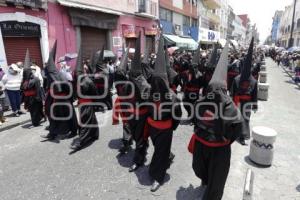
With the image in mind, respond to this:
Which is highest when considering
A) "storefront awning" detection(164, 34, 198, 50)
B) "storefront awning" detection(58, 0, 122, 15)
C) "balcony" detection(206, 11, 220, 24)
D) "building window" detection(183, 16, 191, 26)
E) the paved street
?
Result: "balcony" detection(206, 11, 220, 24)

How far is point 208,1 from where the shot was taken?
4284cm

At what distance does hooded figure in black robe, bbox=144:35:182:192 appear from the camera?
4.45m

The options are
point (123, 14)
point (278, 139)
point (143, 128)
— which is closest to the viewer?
point (143, 128)

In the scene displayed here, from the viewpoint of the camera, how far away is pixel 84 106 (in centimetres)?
644

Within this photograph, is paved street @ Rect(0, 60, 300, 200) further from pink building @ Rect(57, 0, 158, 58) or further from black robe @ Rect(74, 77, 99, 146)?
pink building @ Rect(57, 0, 158, 58)

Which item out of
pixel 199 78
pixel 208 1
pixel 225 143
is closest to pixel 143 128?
pixel 225 143

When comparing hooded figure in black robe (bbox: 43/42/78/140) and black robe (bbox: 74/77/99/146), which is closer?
black robe (bbox: 74/77/99/146)

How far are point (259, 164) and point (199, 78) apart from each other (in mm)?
3438

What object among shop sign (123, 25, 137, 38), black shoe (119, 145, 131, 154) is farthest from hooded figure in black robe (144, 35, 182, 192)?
shop sign (123, 25, 137, 38)

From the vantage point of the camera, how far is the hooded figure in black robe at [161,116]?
14.6 feet

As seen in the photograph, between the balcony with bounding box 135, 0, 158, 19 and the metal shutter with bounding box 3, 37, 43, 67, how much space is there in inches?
430

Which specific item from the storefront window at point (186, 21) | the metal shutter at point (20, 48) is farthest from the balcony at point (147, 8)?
the metal shutter at point (20, 48)

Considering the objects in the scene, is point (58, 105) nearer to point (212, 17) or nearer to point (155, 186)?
point (155, 186)

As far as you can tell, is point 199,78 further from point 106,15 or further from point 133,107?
point 106,15
